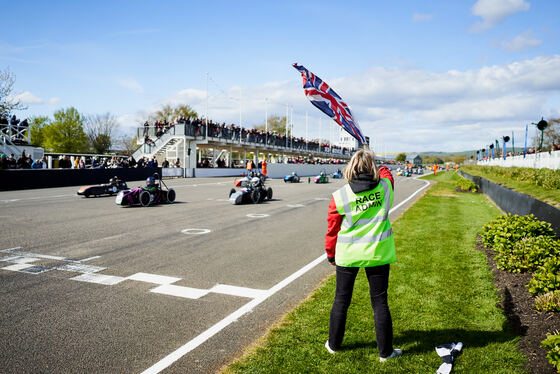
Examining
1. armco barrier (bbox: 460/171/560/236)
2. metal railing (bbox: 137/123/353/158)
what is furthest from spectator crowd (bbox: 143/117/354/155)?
armco barrier (bbox: 460/171/560/236)

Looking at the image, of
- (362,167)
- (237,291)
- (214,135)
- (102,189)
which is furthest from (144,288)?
(214,135)

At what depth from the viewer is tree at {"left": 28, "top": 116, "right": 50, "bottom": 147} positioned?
244 ft

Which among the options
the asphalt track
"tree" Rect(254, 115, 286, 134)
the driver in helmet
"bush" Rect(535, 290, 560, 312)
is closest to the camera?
the asphalt track

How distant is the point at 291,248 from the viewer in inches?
327

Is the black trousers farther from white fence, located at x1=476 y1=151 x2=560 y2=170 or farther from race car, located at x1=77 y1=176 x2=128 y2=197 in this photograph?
race car, located at x1=77 y1=176 x2=128 y2=197

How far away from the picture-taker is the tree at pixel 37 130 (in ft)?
244

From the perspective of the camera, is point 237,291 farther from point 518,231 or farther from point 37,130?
point 37,130

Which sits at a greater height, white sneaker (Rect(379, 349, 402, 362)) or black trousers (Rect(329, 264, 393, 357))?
black trousers (Rect(329, 264, 393, 357))

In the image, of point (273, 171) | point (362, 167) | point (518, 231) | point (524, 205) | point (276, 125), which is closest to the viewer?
point (362, 167)

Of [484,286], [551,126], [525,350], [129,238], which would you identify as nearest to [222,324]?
[525,350]

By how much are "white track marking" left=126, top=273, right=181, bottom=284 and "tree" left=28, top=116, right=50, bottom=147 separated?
77.1 metres

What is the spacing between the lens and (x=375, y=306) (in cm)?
362

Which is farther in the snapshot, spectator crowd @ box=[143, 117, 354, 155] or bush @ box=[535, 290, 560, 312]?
spectator crowd @ box=[143, 117, 354, 155]

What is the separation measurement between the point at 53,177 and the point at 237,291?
2119 cm
